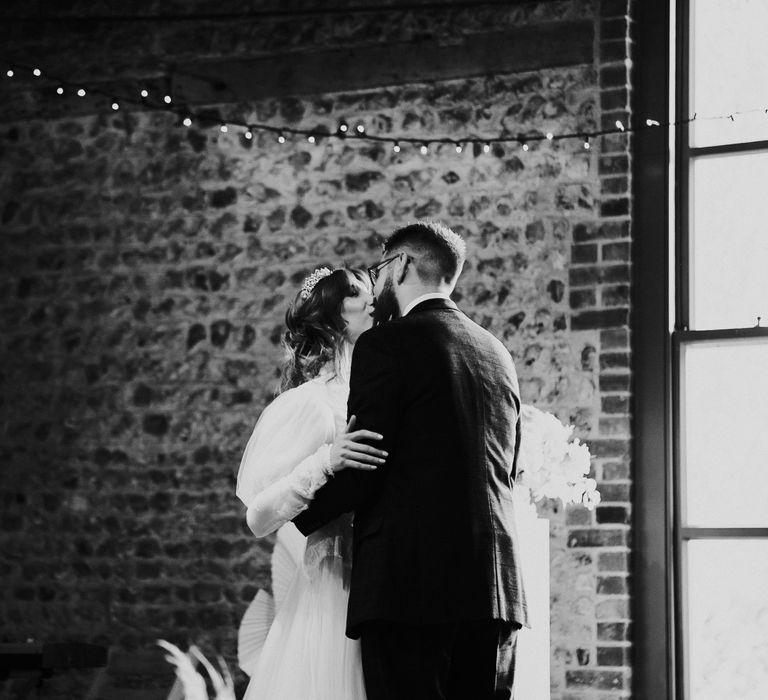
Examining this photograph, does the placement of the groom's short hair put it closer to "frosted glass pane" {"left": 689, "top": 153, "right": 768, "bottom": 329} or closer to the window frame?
the window frame

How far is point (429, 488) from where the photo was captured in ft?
9.84

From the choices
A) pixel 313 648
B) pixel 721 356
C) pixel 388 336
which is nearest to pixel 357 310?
pixel 388 336

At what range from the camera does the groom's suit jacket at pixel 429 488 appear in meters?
2.95

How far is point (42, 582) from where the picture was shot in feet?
19.1

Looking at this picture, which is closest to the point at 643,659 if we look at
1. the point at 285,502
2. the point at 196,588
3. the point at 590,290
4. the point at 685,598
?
the point at 685,598

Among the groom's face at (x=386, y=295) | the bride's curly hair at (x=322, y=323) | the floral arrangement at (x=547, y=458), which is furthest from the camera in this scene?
the floral arrangement at (x=547, y=458)

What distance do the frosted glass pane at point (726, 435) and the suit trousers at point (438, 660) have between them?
214 cm

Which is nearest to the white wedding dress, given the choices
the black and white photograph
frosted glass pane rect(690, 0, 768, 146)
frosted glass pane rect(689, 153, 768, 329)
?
the black and white photograph

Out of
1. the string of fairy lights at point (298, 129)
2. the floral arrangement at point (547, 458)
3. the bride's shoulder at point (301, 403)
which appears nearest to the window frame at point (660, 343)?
the string of fairy lights at point (298, 129)

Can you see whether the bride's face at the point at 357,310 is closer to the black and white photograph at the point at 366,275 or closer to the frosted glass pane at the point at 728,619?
the black and white photograph at the point at 366,275

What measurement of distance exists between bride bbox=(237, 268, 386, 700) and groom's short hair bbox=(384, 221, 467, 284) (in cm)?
40

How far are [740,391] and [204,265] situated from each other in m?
2.41

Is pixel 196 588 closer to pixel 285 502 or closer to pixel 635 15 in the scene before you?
pixel 285 502

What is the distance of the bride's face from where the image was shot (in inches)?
144
